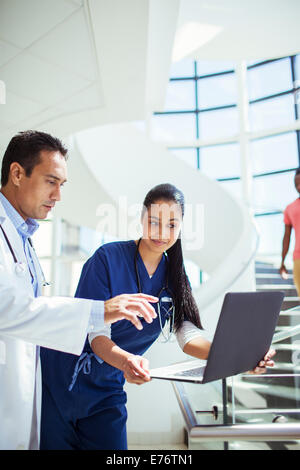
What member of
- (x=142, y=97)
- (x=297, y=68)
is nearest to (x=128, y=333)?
(x=142, y=97)

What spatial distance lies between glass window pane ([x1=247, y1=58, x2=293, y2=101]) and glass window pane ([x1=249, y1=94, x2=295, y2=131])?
16 centimetres

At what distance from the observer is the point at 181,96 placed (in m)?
8.23

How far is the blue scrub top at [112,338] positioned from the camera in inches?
46.3

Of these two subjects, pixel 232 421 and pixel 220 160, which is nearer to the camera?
pixel 232 421

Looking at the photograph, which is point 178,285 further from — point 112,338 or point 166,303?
point 112,338

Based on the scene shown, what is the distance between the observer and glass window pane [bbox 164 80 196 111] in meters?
8.16

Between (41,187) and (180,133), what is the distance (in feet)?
24.4

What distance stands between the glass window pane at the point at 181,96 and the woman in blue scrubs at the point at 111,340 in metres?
7.29

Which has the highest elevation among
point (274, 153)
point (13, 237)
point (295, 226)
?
point (274, 153)

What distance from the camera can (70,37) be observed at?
2.55 meters

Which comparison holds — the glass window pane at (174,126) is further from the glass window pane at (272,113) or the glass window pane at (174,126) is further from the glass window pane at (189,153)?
the glass window pane at (272,113)

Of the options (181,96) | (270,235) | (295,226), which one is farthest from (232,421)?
(181,96)

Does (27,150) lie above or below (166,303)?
above
